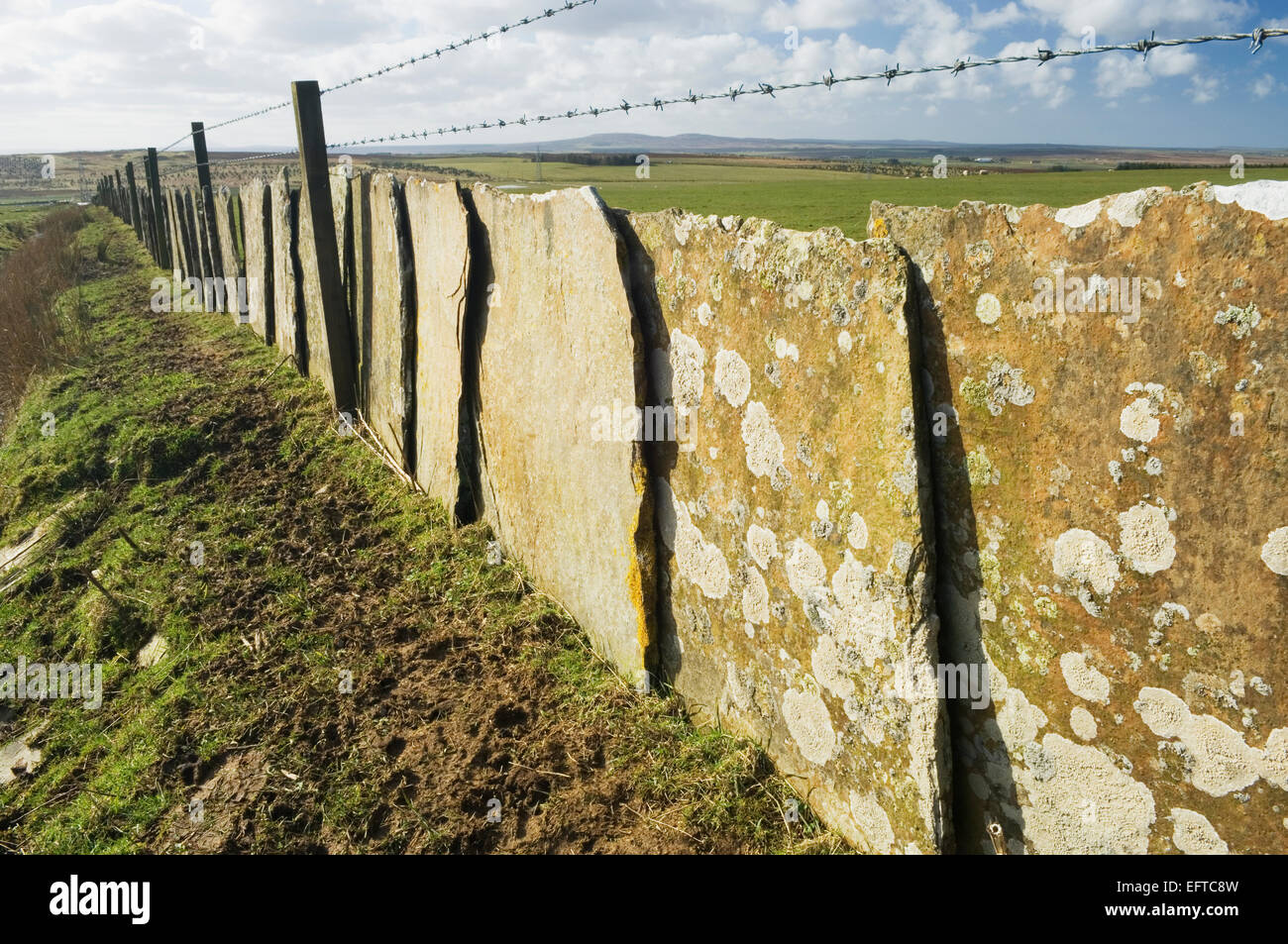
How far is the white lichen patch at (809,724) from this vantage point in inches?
116

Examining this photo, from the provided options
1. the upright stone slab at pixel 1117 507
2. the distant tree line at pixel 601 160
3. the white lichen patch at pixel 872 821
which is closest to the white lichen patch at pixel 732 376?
the upright stone slab at pixel 1117 507

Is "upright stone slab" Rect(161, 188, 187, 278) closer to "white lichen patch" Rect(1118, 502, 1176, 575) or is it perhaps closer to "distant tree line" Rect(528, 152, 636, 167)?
"distant tree line" Rect(528, 152, 636, 167)

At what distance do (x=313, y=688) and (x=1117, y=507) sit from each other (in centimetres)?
359

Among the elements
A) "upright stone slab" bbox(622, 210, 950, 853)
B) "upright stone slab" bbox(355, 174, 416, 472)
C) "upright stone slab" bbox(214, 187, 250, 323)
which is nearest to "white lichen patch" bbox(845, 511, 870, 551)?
"upright stone slab" bbox(622, 210, 950, 853)

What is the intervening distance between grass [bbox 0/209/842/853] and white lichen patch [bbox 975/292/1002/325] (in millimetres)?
1820

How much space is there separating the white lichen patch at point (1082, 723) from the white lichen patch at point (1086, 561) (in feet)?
1.11

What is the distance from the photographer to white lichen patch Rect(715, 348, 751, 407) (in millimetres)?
3156

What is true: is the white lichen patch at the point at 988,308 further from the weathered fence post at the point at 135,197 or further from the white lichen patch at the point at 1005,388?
the weathered fence post at the point at 135,197

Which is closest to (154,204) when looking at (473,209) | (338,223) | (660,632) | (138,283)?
(138,283)

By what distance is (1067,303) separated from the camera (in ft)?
7.13

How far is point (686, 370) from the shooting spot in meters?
3.48

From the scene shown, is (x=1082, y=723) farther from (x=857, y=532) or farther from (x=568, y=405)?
(x=568, y=405)

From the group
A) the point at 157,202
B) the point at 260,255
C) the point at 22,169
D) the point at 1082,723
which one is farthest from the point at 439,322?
the point at 22,169
